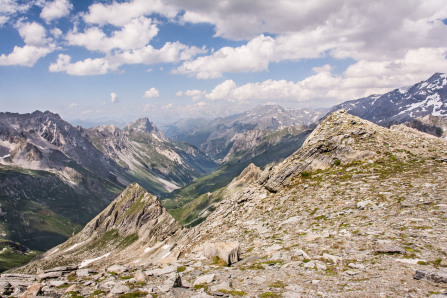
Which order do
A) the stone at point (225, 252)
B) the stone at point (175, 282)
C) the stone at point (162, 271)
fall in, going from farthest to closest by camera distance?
1. the stone at point (225, 252)
2. the stone at point (162, 271)
3. the stone at point (175, 282)

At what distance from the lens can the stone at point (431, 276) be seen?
10.8 metres

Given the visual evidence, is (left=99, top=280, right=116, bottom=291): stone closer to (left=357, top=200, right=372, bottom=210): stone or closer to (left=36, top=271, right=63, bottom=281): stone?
(left=36, top=271, right=63, bottom=281): stone

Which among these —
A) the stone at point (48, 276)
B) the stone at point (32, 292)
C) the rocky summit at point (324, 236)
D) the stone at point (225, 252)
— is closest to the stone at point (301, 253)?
the rocky summit at point (324, 236)

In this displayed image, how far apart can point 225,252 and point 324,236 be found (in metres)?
7.27

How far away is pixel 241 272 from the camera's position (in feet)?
51.4

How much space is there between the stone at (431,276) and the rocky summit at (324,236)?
5cm

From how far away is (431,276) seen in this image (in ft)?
36.2

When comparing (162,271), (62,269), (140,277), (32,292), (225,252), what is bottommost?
(162,271)

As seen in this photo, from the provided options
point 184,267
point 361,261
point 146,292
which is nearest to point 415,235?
point 361,261

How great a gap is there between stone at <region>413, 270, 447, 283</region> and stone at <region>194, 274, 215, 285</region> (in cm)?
1019

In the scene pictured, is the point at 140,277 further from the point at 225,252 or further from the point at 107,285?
the point at 225,252

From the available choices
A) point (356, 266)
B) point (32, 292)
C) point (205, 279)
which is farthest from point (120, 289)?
point (356, 266)

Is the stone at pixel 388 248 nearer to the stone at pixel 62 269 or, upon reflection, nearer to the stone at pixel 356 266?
the stone at pixel 356 266

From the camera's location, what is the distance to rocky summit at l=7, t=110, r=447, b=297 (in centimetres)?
1288
